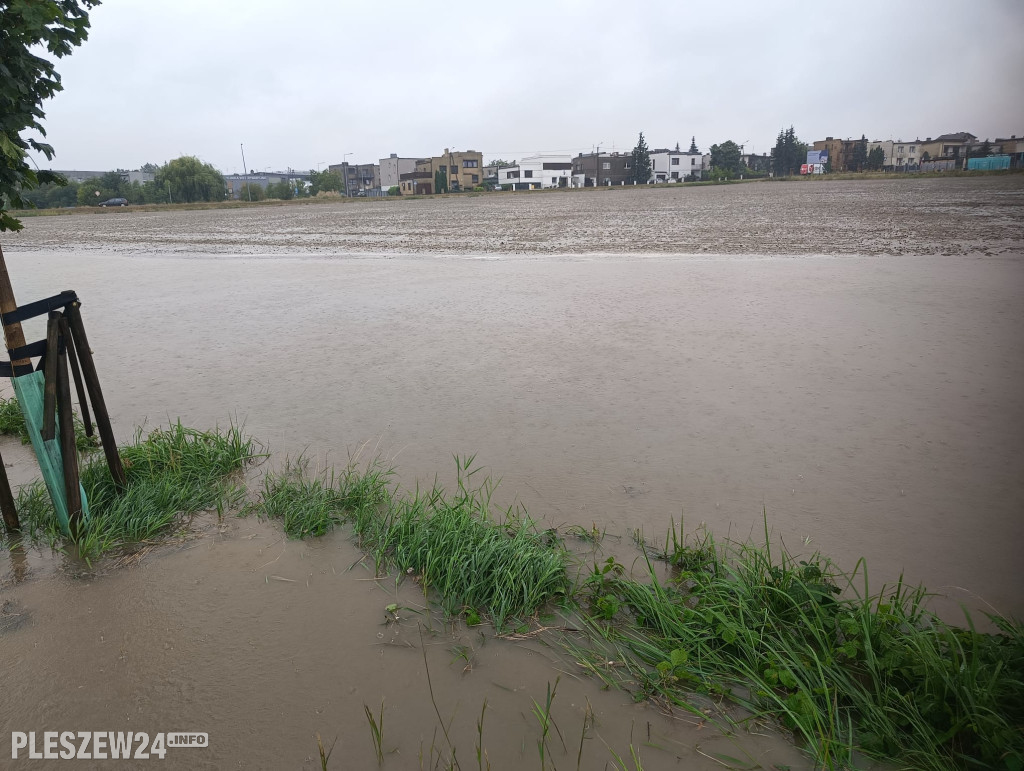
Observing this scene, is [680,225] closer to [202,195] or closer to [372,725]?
[372,725]

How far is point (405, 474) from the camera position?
4.70m

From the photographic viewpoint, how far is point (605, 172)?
4459 inches

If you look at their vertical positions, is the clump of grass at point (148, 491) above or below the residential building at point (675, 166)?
below

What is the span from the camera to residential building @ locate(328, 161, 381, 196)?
12531 centimetres

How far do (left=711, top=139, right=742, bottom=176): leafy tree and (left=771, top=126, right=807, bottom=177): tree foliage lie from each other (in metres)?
10.8

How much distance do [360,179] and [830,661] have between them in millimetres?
138258

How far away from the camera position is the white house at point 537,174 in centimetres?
10600

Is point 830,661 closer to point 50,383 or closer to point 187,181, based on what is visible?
point 50,383

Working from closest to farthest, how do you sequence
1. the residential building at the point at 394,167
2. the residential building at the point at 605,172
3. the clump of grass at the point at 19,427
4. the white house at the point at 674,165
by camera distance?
the clump of grass at the point at 19,427 < the residential building at the point at 605,172 < the white house at the point at 674,165 < the residential building at the point at 394,167

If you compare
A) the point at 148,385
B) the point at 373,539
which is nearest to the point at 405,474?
the point at 373,539

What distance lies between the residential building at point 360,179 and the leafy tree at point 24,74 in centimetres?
12715

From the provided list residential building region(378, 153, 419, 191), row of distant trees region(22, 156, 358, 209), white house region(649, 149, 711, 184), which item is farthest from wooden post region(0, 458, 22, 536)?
residential building region(378, 153, 419, 191)

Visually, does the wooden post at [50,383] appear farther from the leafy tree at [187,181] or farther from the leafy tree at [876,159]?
the leafy tree at [876,159]

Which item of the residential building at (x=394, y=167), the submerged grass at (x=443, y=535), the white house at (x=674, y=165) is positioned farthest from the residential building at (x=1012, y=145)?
the residential building at (x=394, y=167)
